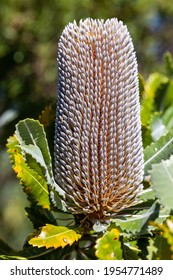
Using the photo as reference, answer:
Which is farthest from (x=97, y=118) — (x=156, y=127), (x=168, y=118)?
(x=168, y=118)

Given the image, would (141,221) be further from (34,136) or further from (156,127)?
(156,127)

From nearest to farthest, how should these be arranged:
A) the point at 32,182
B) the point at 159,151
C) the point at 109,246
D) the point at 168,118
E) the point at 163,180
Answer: the point at 163,180, the point at 109,246, the point at 32,182, the point at 159,151, the point at 168,118

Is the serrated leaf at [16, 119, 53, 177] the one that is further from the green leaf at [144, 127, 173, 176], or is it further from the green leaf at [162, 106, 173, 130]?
the green leaf at [162, 106, 173, 130]

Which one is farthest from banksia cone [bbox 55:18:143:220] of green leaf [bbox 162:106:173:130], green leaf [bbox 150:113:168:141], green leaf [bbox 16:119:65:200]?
green leaf [bbox 162:106:173:130]
